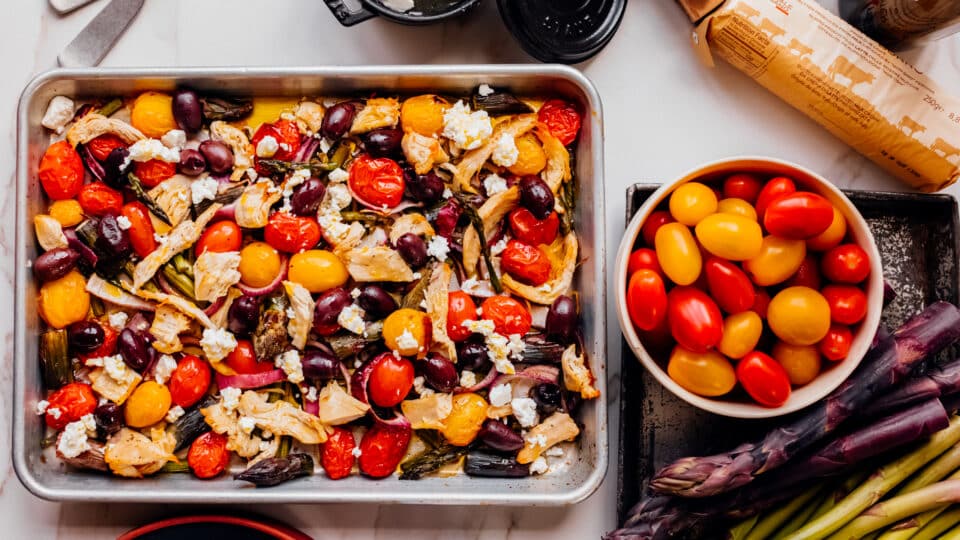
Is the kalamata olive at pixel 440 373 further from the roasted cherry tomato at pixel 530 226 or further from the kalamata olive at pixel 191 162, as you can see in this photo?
the kalamata olive at pixel 191 162

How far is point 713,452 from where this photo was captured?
1702 millimetres

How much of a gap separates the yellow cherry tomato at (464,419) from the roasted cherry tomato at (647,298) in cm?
35

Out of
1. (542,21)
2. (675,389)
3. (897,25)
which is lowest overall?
(675,389)

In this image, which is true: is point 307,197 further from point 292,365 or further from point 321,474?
point 321,474

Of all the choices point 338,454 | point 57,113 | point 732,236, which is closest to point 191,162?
point 57,113

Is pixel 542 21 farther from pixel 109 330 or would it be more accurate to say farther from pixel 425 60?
pixel 109 330

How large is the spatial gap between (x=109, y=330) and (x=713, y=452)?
46.5 inches

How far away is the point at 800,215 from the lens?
1499mm

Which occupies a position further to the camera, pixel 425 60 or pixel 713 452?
pixel 425 60

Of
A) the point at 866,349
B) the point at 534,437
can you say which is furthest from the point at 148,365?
the point at 866,349

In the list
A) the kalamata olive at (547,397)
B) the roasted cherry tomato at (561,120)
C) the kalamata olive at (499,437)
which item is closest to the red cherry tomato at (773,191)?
the roasted cherry tomato at (561,120)

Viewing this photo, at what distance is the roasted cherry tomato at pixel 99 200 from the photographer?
1.70m

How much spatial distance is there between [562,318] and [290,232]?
54 centimetres

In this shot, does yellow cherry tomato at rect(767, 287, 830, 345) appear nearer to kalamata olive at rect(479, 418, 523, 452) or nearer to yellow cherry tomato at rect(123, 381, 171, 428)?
kalamata olive at rect(479, 418, 523, 452)
